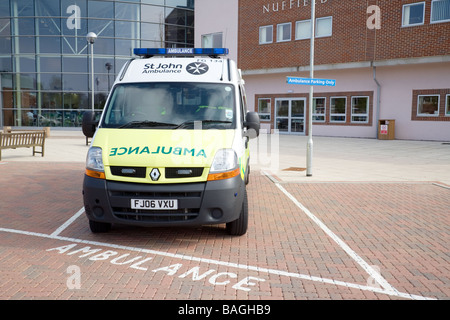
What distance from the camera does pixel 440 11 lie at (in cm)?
2033

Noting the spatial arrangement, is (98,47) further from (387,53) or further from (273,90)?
(387,53)

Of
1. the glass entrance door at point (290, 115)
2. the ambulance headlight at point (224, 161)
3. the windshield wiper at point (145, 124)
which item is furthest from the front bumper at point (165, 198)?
the glass entrance door at point (290, 115)

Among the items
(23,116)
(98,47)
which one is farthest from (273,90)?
(23,116)

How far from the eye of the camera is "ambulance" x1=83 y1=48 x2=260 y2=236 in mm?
5141

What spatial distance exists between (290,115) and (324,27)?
5649mm

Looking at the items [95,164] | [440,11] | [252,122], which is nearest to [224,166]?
[252,122]

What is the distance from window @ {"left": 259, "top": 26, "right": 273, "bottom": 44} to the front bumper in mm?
23088

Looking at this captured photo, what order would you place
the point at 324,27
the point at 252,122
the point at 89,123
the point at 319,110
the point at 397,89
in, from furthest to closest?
the point at 319,110, the point at 324,27, the point at 397,89, the point at 89,123, the point at 252,122

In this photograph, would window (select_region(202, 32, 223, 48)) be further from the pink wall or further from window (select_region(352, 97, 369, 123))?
window (select_region(352, 97, 369, 123))

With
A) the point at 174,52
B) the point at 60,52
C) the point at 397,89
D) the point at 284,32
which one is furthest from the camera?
the point at 60,52

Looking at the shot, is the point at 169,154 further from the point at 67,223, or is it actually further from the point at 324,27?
the point at 324,27

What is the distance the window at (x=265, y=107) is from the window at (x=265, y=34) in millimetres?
3658

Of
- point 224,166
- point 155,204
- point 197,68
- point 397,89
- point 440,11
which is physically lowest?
point 155,204

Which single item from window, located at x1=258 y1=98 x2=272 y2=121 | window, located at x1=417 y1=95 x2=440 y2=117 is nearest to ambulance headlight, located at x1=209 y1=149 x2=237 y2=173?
window, located at x1=417 y1=95 x2=440 y2=117
